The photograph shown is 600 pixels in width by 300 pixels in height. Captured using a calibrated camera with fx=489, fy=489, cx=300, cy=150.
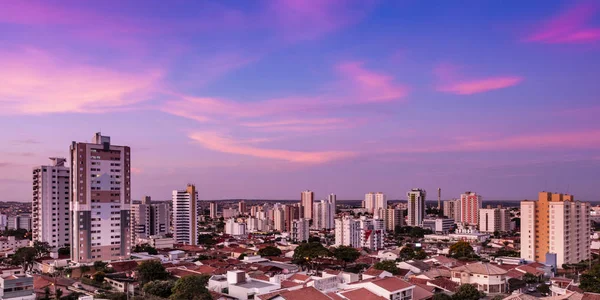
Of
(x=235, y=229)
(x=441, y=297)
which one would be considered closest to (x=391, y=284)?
(x=441, y=297)

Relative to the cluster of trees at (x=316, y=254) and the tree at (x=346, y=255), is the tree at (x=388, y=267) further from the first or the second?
the tree at (x=346, y=255)

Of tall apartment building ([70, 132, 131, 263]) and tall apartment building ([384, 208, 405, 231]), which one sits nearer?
tall apartment building ([70, 132, 131, 263])

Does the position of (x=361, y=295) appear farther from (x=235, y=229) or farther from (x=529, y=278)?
(x=235, y=229)

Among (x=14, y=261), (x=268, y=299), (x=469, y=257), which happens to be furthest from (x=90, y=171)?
(x=469, y=257)

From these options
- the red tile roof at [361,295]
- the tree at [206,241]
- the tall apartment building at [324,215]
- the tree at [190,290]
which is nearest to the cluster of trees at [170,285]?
the tree at [190,290]

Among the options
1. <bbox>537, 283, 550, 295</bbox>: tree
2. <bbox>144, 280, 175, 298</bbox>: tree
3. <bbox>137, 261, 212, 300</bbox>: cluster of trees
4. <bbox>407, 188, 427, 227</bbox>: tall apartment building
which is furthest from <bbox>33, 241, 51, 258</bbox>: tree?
<bbox>407, 188, 427, 227</bbox>: tall apartment building

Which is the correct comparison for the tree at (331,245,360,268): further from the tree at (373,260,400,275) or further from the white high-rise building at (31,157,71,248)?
the white high-rise building at (31,157,71,248)
